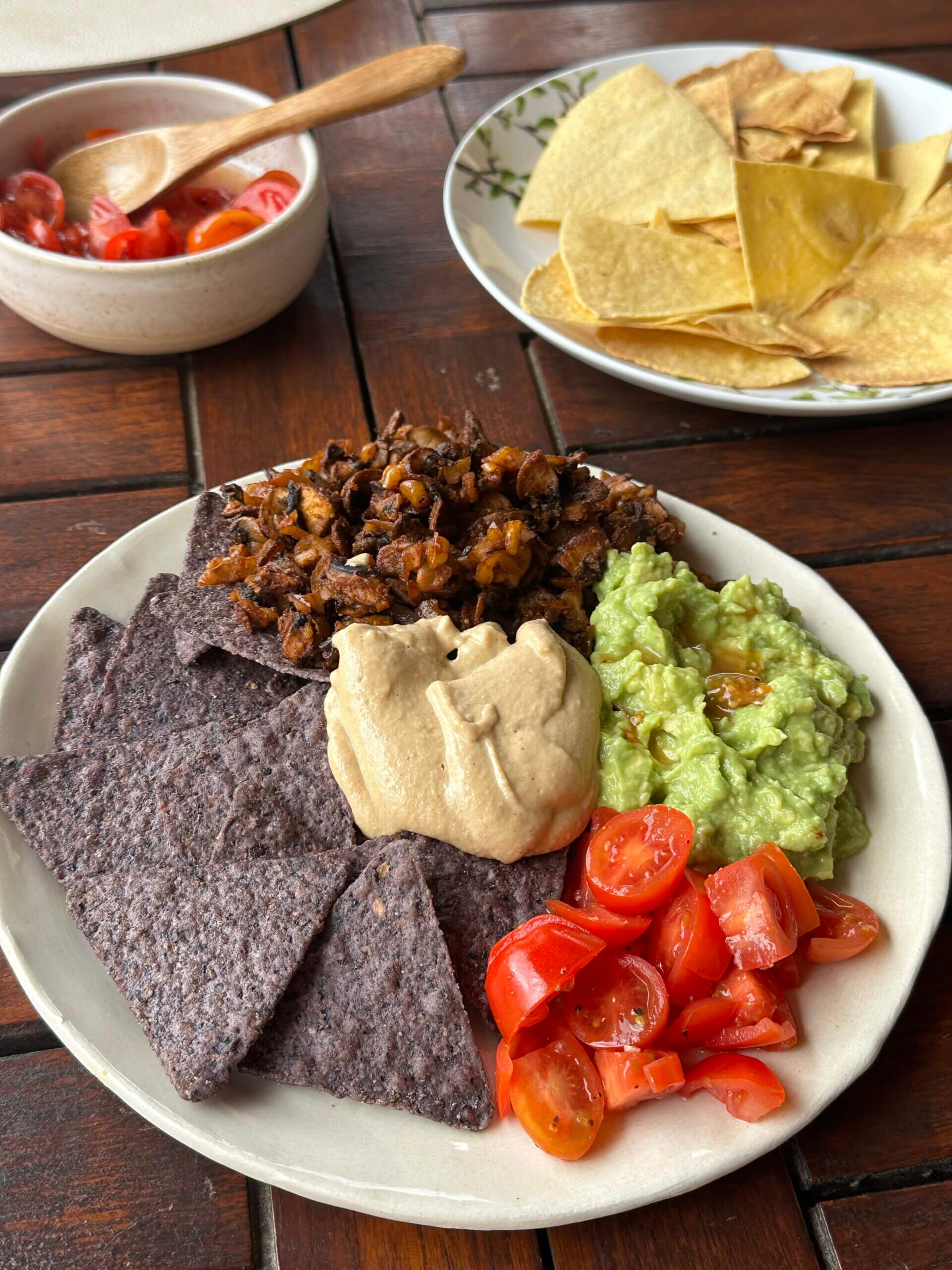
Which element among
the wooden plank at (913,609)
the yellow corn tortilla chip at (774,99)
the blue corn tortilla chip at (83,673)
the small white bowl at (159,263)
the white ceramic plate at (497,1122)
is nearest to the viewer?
the white ceramic plate at (497,1122)

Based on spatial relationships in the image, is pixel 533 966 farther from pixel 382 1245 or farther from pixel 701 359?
pixel 701 359

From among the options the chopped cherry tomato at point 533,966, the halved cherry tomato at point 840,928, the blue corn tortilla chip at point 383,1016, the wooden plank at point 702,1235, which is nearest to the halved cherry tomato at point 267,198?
the blue corn tortilla chip at point 383,1016

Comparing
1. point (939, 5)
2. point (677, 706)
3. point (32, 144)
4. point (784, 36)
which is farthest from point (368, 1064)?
point (939, 5)

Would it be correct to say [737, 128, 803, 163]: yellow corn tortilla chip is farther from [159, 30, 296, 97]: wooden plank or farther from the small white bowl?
[159, 30, 296, 97]: wooden plank

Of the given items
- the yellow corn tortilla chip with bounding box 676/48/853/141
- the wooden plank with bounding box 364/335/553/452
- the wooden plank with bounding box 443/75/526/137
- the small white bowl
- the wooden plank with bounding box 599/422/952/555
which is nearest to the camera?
the small white bowl

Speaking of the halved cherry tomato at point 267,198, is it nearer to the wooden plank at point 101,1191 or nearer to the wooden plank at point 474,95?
the wooden plank at point 474,95

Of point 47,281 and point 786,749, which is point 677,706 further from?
point 47,281

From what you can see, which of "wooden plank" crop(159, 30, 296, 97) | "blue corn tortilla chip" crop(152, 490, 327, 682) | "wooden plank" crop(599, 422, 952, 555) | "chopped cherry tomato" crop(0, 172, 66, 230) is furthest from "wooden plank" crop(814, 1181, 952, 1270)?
"wooden plank" crop(159, 30, 296, 97)
